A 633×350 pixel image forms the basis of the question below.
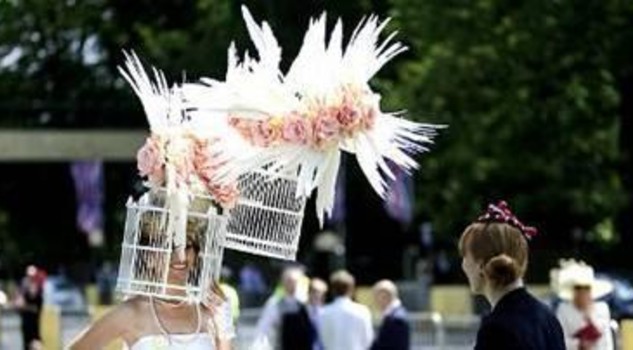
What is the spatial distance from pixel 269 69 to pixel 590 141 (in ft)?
117

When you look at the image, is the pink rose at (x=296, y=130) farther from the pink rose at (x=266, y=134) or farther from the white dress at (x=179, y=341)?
the white dress at (x=179, y=341)

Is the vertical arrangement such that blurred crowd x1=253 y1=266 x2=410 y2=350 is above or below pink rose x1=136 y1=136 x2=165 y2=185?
below

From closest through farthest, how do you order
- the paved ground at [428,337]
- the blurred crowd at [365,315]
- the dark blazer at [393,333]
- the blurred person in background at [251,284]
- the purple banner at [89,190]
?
the blurred crowd at [365,315] < the dark blazer at [393,333] < the paved ground at [428,337] < the blurred person in background at [251,284] < the purple banner at [89,190]

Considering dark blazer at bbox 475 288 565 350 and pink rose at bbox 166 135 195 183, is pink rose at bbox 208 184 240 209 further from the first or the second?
dark blazer at bbox 475 288 565 350

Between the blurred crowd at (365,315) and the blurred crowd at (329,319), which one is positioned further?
the blurred crowd at (329,319)

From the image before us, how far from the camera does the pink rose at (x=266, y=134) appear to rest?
6859 millimetres

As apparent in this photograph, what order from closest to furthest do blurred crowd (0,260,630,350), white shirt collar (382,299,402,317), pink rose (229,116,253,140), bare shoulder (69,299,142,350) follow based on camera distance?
bare shoulder (69,299,142,350) < pink rose (229,116,253,140) < blurred crowd (0,260,630,350) < white shirt collar (382,299,402,317)

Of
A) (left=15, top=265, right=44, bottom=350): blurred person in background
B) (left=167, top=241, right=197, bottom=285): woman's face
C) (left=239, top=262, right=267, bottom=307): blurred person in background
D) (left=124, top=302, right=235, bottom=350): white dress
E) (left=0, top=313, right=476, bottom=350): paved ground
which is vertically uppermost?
(left=167, top=241, right=197, bottom=285): woman's face

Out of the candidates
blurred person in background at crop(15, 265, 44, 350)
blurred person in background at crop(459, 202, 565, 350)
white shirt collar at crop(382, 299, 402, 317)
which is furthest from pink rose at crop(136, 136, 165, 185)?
blurred person in background at crop(15, 265, 44, 350)

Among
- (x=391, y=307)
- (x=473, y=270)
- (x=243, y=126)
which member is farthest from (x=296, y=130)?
(x=391, y=307)

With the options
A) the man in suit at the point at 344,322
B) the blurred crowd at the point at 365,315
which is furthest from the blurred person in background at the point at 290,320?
the man in suit at the point at 344,322

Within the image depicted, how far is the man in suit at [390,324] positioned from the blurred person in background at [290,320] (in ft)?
3.12

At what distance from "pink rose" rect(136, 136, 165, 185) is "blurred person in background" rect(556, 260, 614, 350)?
5.87m

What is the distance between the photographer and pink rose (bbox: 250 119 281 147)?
6859 mm
